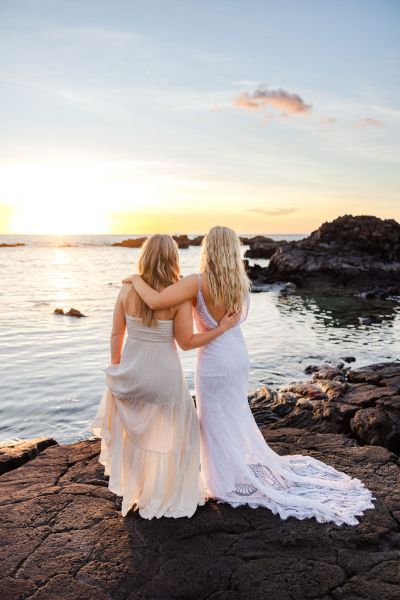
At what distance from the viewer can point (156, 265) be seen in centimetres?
436

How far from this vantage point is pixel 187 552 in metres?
4.00

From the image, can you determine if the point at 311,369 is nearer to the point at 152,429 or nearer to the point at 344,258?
the point at 152,429

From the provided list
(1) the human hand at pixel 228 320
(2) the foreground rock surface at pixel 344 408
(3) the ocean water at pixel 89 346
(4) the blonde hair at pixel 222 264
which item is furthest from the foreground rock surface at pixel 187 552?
(3) the ocean water at pixel 89 346

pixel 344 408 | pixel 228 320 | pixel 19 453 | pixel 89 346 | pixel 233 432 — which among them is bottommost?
pixel 89 346

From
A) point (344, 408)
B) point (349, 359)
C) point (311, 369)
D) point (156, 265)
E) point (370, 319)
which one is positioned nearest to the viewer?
point (156, 265)

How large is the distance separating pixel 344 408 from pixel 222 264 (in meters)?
4.63

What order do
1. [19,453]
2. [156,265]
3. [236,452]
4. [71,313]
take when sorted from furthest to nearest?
[71,313]
[19,453]
[236,452]
[156,265]

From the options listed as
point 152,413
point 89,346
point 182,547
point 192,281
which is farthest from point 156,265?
point 89,346

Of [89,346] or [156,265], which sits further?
[89,346]

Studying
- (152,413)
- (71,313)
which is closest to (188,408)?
(152,413)

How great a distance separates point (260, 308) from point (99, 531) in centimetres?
2200

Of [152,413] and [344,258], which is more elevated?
[344,258]

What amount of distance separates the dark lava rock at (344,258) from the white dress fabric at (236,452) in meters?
29.0

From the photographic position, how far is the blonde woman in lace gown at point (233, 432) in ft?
14.9
